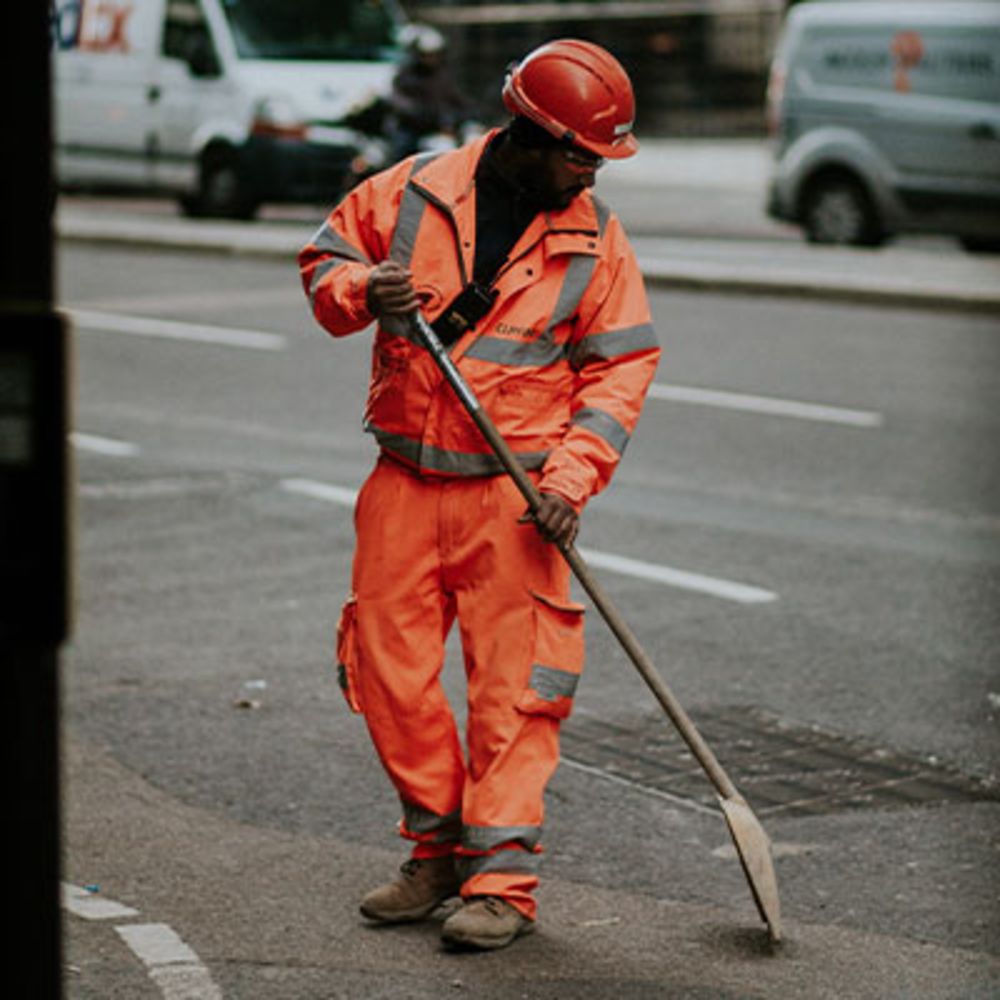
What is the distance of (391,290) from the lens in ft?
15.1

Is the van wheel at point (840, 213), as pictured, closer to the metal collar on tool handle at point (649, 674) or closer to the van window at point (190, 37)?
the van window at point (190, 37)

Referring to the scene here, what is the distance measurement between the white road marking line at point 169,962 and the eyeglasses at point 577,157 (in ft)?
5.55

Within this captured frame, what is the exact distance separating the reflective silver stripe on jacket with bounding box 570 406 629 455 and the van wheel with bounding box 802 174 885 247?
590 inches

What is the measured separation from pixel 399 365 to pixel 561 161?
515 mm

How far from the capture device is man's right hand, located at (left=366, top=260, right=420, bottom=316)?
461cm

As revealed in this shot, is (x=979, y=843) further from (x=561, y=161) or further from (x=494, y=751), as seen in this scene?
(x=561, y=161)

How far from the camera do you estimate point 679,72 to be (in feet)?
109

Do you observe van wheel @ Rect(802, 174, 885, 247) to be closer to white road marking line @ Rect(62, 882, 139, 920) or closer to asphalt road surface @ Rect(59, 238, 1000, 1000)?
asphalt road surface @ Rect(59, 238, 1000, 1000)

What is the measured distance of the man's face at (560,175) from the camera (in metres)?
4.72

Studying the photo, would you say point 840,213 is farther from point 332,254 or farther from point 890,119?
point 332,254

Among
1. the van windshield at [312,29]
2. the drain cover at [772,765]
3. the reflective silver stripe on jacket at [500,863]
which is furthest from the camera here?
the van windshield at [312,29]

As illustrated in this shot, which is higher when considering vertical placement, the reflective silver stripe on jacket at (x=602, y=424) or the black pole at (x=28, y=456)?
the black pole at (x=28, y=456)

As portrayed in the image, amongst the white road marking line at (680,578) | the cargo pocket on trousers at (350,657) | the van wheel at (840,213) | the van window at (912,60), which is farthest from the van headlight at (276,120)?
the cargo pocket on trousers at (350,657)

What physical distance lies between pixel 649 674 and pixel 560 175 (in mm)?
997
